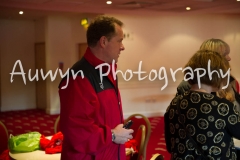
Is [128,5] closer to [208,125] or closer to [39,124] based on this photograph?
[39,124]

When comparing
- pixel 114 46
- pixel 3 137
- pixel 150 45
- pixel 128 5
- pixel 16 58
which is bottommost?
pixel 3 137

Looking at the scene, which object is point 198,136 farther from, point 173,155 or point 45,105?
point 45,105

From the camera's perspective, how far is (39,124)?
7.59 meters

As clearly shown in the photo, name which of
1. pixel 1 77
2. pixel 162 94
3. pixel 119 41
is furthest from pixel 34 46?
pixel 119 41

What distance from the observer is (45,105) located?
9531 mm

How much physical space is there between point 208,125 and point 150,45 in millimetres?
6537

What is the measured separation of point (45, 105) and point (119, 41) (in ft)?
26.5

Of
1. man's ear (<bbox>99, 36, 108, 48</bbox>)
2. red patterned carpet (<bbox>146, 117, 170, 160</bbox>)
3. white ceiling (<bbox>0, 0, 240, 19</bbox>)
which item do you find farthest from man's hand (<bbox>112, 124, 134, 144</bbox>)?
white ceiling (<bbox>0, 0, 240, 19</bbox>)

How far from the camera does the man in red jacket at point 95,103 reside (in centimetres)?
163

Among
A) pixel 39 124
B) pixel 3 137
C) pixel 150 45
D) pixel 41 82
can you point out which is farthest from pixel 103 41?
pixel 41 82

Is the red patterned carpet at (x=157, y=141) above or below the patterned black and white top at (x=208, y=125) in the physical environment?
below

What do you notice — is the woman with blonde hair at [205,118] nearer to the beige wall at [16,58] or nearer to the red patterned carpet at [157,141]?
the red patterned carpet at [157,141]

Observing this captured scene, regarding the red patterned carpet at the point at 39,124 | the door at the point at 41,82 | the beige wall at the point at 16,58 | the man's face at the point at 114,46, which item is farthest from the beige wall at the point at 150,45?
the man's face at the point at 114,46

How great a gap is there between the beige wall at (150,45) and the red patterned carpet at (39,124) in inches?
20.6
